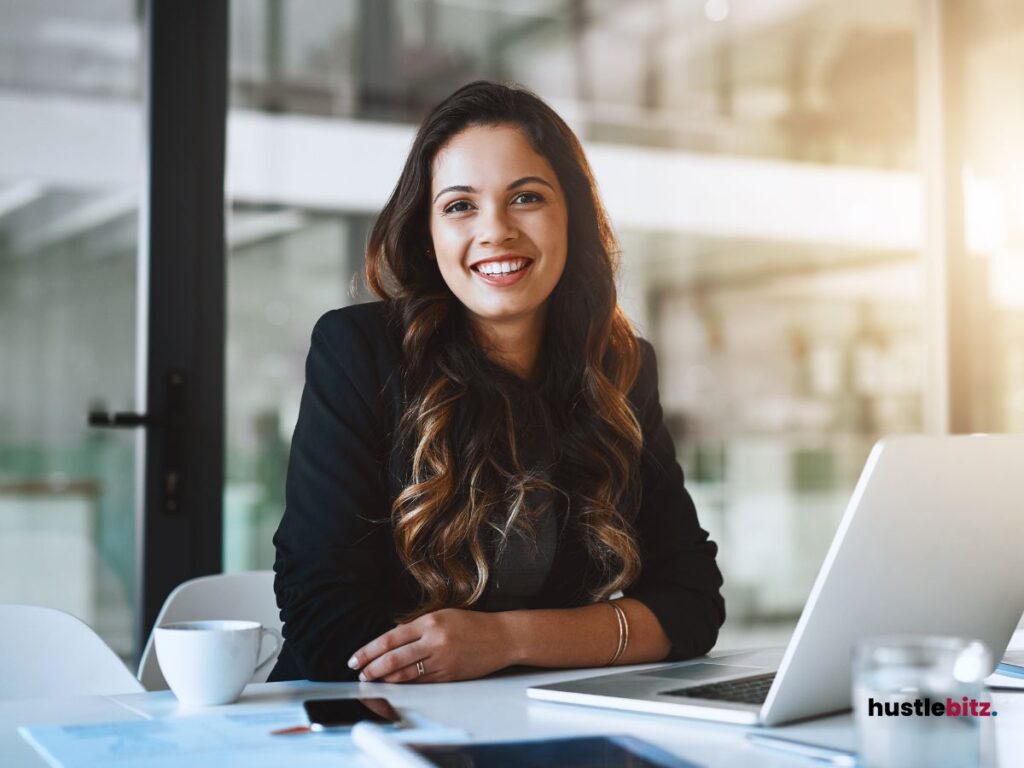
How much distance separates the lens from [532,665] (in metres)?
1.42

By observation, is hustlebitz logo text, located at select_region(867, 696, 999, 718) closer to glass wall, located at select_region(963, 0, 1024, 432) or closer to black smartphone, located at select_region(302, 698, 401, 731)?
black smartphone, located at select_region(302, 698, 401, 731)

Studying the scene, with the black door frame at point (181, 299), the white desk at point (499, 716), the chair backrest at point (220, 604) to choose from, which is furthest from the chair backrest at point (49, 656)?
the black door frame at point (181, 299)

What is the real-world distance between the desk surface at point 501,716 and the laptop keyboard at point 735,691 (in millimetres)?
62

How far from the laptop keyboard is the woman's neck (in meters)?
0.72

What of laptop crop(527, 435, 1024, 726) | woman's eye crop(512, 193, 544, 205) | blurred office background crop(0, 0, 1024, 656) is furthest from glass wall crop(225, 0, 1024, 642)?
laptop crop(527, 435, 1024, 726)

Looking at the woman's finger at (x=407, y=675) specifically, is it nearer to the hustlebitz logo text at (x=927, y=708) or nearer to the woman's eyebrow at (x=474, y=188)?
the hustlebitz logo text at (x=927, y=708)

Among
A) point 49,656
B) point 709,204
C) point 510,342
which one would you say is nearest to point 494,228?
point 510,342

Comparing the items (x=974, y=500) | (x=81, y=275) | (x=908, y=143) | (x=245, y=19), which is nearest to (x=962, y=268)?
(x=908, y=143)

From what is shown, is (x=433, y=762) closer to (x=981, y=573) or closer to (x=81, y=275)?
(x=981, y=573)

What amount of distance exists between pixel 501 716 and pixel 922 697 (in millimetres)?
453

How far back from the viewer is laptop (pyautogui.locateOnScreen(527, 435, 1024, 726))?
968 mm

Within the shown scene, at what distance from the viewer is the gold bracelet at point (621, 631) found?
4.88ft

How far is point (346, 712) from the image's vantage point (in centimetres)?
112

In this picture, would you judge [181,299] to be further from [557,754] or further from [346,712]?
[557,754]
